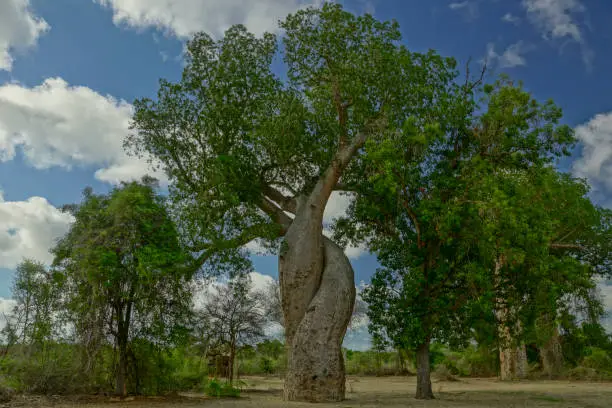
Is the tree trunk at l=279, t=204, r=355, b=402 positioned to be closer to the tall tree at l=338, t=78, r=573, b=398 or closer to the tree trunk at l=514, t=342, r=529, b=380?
the tall tree at l=338, t=78, r=573, b=398

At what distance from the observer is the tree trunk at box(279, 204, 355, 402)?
10898 mm

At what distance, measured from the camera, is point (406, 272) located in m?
12.7

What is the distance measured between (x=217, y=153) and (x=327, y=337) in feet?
18.8

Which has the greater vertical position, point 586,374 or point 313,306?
point 313,306

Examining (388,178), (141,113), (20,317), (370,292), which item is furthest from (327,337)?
(20,317)

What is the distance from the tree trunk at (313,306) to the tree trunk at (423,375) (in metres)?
2.07

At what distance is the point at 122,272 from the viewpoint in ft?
36.0

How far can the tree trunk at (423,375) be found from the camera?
12.2m

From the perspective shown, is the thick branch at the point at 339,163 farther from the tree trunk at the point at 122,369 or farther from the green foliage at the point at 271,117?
the tree trunk at the point at 122,369

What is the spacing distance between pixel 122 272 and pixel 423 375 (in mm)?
7533

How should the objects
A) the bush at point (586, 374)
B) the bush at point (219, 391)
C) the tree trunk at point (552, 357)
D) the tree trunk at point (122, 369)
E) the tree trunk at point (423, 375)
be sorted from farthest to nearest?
the tree trunk at point (552, 357), the bush at point (586, 374), the bush at point (219, 391), the tree trunk at point (423, 375), the tree trunk at point (122, 369)

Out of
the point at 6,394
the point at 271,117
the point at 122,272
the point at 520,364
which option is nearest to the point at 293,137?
the point at 271,117

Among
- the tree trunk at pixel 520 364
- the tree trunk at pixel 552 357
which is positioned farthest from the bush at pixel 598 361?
the tree trunk at pixel 520 364

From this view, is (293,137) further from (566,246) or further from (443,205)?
(566,246)
